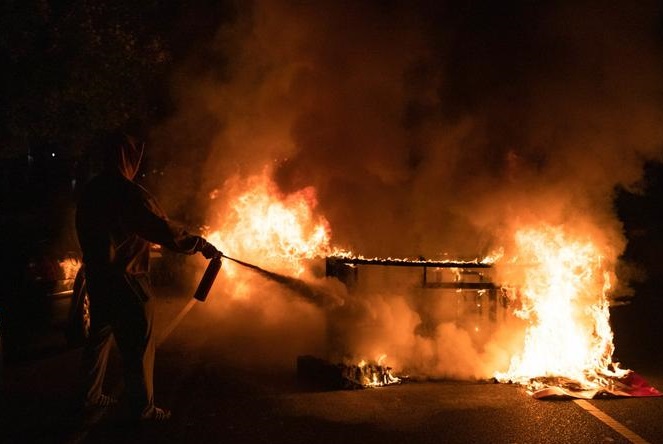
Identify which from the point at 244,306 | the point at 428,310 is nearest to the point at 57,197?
the point at 244,306

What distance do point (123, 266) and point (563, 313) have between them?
4.38m

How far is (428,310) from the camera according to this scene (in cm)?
756

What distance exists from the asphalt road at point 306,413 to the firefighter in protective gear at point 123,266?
35cm

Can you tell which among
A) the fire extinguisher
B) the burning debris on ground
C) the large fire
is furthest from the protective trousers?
the large fire

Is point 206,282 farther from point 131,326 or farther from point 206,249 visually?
point 131,326

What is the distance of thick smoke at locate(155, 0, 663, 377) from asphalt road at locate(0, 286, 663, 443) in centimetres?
81

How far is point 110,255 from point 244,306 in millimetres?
6215

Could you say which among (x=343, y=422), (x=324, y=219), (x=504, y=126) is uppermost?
(x=504, y=126)

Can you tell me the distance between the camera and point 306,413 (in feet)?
18.4

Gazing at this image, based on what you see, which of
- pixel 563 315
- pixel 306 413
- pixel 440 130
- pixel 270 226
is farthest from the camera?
pixel 270 226

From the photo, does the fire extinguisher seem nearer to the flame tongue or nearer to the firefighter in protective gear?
the firefighter in protective gear

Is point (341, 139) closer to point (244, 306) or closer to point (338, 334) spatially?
point (244, 306)

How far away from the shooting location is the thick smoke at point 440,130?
7.55 meters

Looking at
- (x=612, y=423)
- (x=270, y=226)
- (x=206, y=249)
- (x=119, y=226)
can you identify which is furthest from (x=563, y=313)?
(x=270, y=226)
